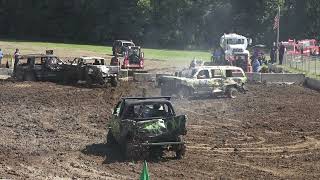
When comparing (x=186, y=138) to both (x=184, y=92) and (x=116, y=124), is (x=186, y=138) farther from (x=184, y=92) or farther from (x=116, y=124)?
(x=184, y=92)

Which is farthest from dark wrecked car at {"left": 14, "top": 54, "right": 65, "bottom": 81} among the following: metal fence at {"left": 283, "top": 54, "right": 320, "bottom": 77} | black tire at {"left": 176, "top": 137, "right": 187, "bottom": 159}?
black tire at {"left": 176, "top": 137, "right": 187, "bottom": 159}

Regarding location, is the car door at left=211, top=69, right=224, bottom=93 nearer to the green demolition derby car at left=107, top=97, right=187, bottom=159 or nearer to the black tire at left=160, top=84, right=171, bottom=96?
the black tire at left=160, top=84, right=171, bottom=96

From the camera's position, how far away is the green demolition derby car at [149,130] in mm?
14688

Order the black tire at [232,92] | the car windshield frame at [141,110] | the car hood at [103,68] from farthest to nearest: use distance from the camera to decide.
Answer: the car hood at [103,68] → the black tire at [232,92] → the car windshield frame at [141,110]

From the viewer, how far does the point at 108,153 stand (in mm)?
15656

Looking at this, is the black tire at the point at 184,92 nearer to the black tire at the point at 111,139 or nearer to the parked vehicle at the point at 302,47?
the black tire at the point at 111,139

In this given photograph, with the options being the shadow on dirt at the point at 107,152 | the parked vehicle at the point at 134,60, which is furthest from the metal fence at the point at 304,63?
the shadow on dirt at the point at 107,152

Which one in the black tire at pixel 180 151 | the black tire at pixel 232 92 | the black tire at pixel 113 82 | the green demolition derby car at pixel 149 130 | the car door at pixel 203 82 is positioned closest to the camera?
the green demolition derby car at pixel 149 130

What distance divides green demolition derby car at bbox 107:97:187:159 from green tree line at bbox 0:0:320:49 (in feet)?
210

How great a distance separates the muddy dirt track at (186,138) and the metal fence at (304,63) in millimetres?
11388

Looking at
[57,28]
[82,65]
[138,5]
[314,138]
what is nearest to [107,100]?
[82,65]

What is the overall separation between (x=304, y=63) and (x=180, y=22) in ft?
134

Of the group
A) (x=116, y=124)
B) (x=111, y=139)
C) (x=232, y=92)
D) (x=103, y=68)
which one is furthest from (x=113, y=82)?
(x=116, y=124)

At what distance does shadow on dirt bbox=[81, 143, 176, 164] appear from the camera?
48.8 ft
